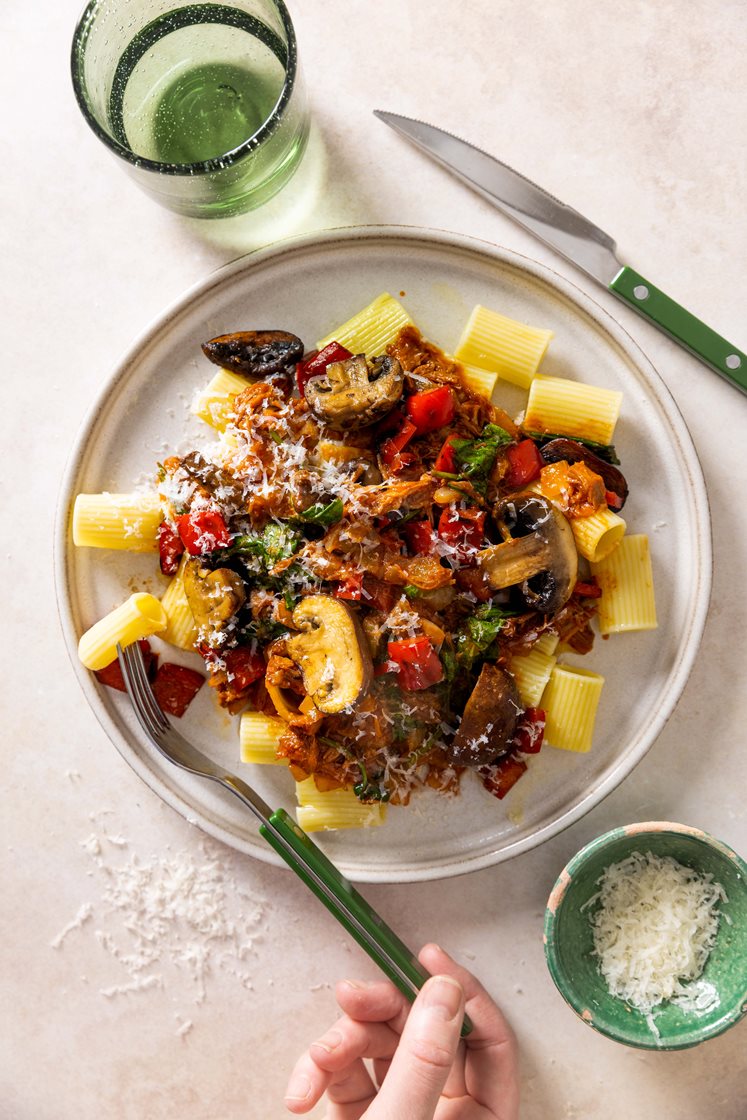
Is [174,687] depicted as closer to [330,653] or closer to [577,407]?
[330,653]

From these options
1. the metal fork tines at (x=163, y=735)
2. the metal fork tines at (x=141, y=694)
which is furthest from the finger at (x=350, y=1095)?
the metal fork tines at (x=141, y=694)

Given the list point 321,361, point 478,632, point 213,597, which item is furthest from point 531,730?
point 321,361

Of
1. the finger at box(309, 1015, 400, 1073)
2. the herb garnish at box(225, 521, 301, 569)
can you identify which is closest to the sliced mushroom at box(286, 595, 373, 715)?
the herb garnish at box(225, 521, 301, 569)

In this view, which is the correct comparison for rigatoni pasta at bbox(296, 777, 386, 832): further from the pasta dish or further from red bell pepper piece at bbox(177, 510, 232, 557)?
red bell pepper piece at bbox(177, 510, 232, 557)

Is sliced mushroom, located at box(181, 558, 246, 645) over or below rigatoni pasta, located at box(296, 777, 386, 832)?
over

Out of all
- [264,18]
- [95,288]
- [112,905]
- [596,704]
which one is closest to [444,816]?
[596,704]

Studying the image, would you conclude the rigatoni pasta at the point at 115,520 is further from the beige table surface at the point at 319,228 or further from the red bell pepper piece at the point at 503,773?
the red bell pepper piece at the point at 503,773

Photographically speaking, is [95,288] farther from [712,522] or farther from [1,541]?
[712,522]
